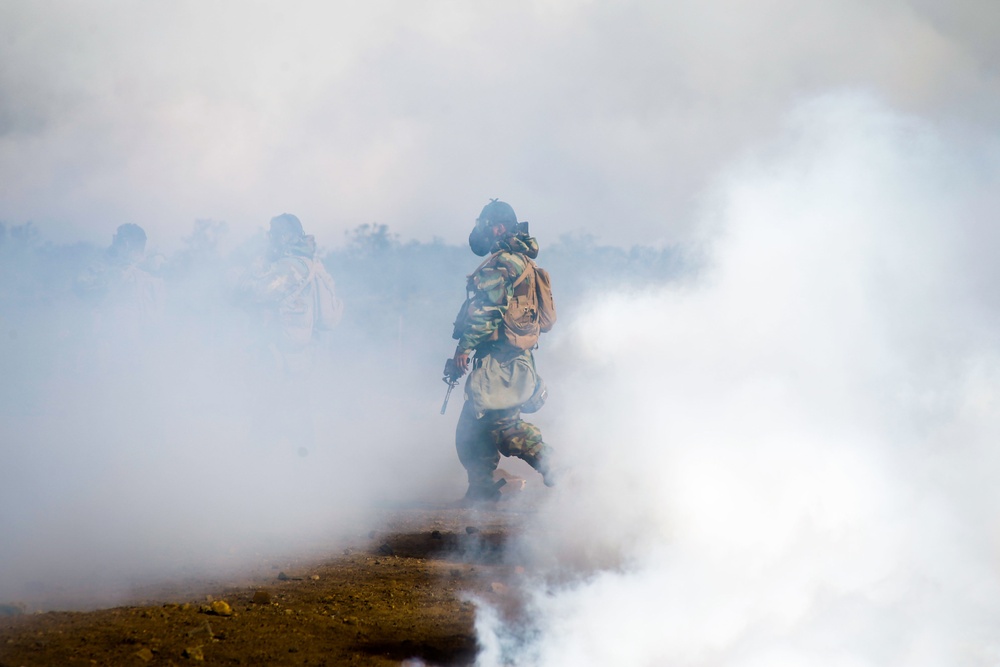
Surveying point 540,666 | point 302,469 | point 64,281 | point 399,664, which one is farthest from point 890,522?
point 64,281

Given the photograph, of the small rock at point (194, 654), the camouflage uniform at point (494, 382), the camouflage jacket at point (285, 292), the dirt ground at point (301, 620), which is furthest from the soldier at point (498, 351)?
the small rock at point (194, 654)

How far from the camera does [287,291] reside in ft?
40.2

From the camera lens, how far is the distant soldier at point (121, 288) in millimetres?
14992

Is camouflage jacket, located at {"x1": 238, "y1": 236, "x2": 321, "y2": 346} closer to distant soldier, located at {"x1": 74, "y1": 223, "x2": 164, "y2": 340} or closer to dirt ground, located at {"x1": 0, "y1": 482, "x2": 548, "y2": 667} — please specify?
distant soldier, located at {"x1": 74, "y1": 223, "x2": 164, "y2": 340}

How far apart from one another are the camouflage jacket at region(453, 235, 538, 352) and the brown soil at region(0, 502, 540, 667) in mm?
2382

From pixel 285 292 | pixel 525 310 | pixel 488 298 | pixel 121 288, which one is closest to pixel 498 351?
pixel 525 310

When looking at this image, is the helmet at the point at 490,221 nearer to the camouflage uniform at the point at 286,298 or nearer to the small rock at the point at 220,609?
the camouflage uniform at the point at 286,298

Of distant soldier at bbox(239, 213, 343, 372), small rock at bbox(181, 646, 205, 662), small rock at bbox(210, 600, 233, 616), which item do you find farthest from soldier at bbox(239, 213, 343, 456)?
small rock at bbox(181, 646, 205, 662)

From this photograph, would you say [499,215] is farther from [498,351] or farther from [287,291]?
[287,291]

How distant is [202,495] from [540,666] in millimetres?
5652

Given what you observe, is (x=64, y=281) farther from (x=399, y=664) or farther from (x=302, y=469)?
(x=399, y=664)

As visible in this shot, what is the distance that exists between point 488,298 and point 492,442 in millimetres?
1294

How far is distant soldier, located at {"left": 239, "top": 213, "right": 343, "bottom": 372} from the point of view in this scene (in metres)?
12.2

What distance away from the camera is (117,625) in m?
4.86
